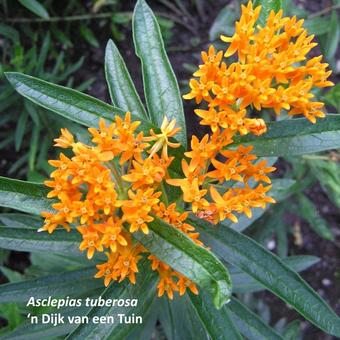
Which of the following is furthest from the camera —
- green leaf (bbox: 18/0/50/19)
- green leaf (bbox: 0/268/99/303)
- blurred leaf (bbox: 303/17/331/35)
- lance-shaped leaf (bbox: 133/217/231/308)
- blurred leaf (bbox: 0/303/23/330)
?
green leaf (bbox: 18/0/50/19)

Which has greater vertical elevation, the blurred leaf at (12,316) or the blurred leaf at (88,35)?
the blurred leaf at (88,35)

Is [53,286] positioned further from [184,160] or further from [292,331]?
[292,331]

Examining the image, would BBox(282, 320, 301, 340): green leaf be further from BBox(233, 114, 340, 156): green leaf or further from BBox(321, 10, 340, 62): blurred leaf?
BBox(321, 10, 340, 62): blurred leaf

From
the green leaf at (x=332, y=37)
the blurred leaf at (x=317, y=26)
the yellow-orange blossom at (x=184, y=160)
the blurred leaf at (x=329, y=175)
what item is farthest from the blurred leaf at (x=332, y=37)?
the yellow-orange blossom at (x=184, y=160)

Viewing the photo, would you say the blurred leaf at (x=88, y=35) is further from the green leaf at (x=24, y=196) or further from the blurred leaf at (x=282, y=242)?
the green leaf at (x=24, y=196)

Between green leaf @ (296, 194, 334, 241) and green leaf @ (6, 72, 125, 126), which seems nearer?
green leaf @ (6, 72, 125, 126)

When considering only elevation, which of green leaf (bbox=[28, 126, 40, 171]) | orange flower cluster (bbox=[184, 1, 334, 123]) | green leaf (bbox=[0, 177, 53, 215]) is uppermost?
orange flower cluster (bbox=[184, 1, 334, 123])

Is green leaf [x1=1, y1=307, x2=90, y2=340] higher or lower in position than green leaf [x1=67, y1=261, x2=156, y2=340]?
lower

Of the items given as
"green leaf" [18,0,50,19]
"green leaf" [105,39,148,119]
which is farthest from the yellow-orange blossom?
"green leaf" [18,0,50,19]

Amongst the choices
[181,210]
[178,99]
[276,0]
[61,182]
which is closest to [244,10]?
[276,0]
